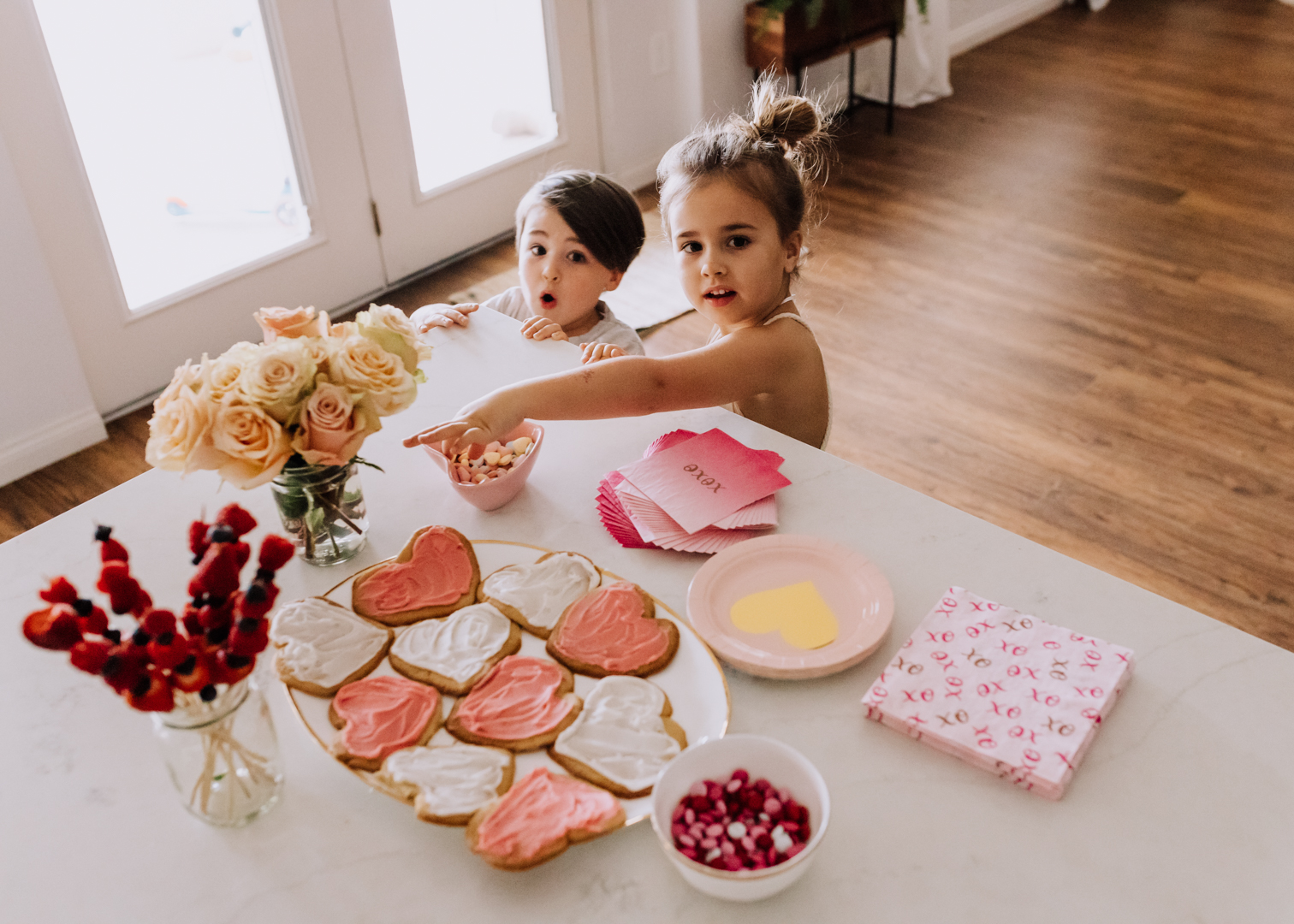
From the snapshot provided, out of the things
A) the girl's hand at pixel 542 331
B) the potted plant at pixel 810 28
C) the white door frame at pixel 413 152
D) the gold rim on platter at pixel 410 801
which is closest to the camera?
the gold rim on platter at pixel 410 801

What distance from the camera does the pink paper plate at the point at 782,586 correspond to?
1.01 meters

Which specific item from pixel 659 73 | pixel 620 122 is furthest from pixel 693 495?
pixel 659 73

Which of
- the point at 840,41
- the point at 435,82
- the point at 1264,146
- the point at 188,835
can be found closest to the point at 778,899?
the point at 188,835

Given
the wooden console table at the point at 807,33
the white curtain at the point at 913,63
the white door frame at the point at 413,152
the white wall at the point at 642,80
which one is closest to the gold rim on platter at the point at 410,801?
the white door frame at the point at 413,152

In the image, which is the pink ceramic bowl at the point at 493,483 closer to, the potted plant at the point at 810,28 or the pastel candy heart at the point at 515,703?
the pastel candy heart at the point at 515,703

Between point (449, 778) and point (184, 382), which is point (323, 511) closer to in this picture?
point (184, 382)

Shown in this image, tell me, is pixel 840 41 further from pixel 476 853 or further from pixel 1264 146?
pixel 476 853

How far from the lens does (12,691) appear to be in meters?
1.04

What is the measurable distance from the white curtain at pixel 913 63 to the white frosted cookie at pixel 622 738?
3.83 metres

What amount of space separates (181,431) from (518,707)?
1.31 feet

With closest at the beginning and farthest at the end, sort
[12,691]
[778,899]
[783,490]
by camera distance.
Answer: [778,899], [12,691], [783,490]

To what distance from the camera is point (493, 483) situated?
3.97 ft

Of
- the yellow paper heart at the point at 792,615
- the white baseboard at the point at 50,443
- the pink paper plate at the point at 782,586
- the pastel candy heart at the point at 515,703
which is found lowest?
the white baseboard at the point at 50,443

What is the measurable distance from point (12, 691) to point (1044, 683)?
3.25ft
